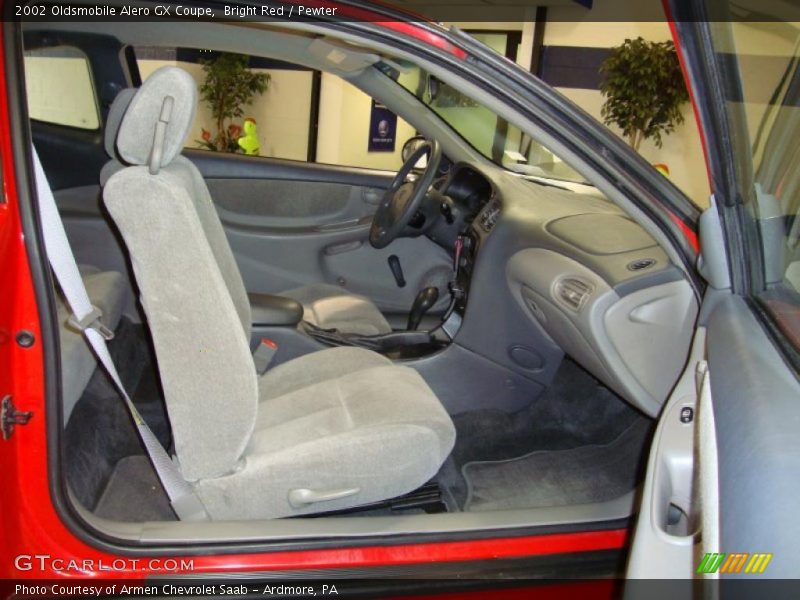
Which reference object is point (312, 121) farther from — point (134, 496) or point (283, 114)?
point (134, 496)

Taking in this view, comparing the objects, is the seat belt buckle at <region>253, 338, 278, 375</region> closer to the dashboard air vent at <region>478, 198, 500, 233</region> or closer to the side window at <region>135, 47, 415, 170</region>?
the dashboard air vent at <region>478, 198, 500, 233</region>

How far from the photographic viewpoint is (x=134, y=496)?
68.2 inches

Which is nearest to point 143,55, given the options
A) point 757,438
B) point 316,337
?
point 316,337

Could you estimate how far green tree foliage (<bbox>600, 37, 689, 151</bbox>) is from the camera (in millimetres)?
6082

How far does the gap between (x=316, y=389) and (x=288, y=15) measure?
88 cm

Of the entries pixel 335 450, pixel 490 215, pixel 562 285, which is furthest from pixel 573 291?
pixel 335 450

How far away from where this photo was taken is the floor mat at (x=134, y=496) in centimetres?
167

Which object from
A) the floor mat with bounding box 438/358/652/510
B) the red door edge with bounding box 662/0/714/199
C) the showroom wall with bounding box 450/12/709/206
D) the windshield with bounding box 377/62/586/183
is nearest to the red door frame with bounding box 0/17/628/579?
the red door edge with bounding box 662/0/714/199

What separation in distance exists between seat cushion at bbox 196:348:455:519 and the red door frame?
4.2 inches

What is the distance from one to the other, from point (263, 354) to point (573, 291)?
3.10 ft

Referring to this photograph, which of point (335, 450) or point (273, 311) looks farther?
point (273, 311)

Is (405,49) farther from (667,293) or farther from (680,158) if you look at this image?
(680,158)

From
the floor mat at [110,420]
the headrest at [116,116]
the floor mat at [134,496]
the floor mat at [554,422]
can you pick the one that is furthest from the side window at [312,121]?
the headrest at [116,116]

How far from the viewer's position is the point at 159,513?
66.6 inches
